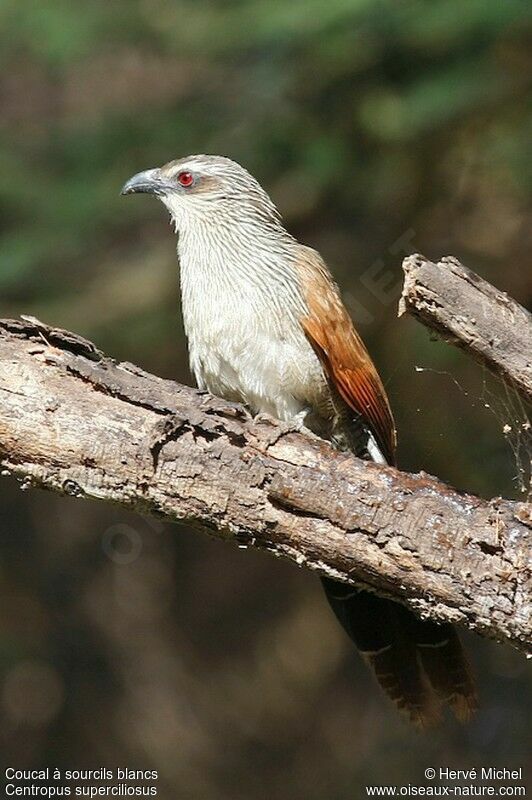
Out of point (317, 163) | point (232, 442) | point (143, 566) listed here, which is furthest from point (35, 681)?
point (232, 442)

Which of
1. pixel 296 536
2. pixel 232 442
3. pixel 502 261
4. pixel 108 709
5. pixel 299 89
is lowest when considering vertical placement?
pixel 296 536

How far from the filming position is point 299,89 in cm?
575

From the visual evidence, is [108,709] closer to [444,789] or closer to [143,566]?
[143,566]

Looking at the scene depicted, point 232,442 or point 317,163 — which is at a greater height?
point 317,163

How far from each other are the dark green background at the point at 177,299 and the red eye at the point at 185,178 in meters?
1.06

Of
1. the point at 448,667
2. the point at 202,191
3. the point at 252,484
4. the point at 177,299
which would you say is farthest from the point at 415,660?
the point at 177,299

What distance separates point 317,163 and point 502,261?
1230mm

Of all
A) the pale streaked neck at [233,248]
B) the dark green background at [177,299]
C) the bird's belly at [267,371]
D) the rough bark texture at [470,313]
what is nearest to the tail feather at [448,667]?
the dark green background at [177,299]

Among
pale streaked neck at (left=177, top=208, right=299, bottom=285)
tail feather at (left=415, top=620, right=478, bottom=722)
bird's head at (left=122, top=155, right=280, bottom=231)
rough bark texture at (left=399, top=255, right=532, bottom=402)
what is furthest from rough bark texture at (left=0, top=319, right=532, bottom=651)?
bird's head at (left=122, top=155, right=280, bottom=231)

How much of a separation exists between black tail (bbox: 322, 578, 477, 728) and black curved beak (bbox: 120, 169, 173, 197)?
6.22ft

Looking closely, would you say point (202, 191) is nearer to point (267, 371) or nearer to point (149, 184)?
point (149, 184)

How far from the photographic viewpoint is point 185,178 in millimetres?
4477

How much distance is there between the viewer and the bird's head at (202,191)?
14.5 ft

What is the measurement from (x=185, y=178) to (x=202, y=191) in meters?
0.09
